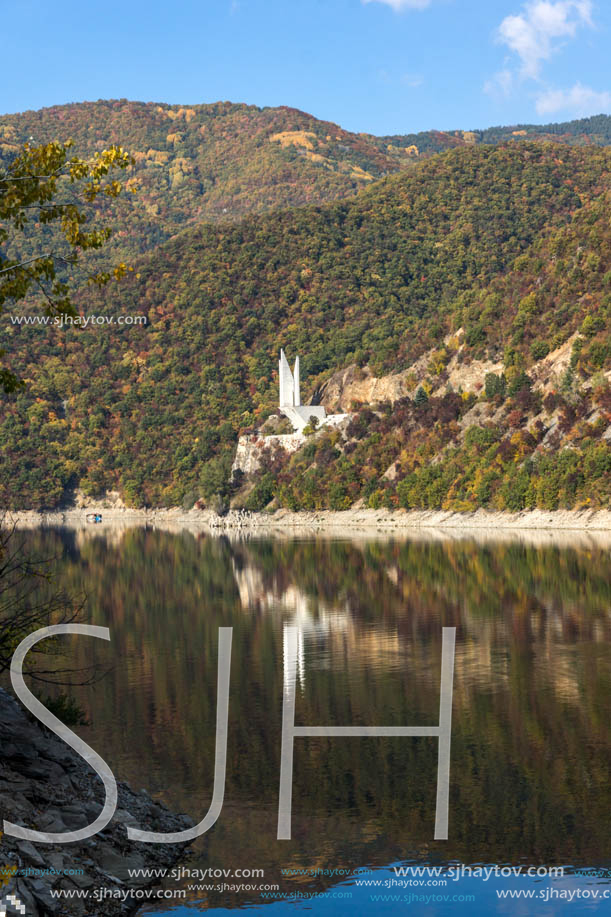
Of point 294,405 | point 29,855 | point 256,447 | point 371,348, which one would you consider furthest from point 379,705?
point 371,348

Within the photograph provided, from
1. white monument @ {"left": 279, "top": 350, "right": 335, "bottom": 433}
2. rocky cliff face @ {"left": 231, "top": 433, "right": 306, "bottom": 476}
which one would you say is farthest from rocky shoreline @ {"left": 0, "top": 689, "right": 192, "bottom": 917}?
white monument @ {"left": 279, "top": 350, "right": 335, "bottom": 433}

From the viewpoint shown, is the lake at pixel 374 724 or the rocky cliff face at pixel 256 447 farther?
the rocky cliff face at pixel 256 447

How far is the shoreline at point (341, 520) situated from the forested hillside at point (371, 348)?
1188 mm

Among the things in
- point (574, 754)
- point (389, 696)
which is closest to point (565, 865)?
point (574, 754)

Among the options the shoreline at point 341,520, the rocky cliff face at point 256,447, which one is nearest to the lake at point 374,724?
the shoreline at point 341,520

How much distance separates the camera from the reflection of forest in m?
16.0

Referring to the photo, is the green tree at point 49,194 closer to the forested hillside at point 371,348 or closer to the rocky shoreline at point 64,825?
the rocky shoreline at point 64,825

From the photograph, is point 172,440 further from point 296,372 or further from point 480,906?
point 480,906

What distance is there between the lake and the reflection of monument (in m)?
79.2

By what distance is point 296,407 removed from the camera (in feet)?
432

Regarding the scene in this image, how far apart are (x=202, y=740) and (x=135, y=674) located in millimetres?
8047

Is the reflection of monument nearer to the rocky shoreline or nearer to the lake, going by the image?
the lake

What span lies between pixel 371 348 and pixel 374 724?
386ft

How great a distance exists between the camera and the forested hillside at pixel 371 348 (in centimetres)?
9550
